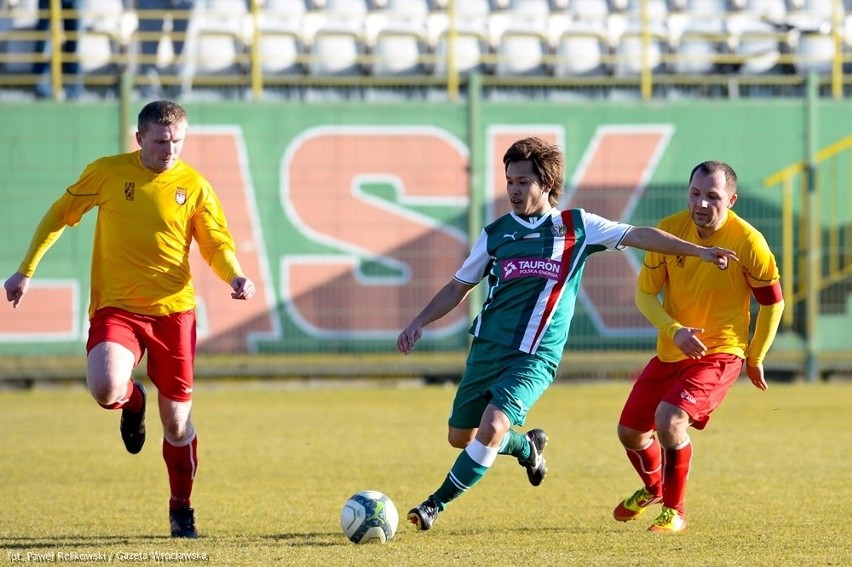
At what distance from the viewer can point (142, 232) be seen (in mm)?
6750

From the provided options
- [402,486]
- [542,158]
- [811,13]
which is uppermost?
[811,13]

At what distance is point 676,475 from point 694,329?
77 centimetres

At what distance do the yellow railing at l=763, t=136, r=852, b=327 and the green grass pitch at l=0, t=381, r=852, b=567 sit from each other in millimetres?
2023

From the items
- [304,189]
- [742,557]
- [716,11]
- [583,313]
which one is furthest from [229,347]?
[742,557]

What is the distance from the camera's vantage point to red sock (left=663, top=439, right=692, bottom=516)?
6.78 meters

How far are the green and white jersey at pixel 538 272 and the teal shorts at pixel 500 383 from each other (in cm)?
6

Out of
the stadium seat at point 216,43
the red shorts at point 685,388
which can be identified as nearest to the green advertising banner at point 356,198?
the stadium seat at point 216,43

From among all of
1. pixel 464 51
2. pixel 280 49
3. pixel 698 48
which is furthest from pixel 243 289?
pixel 698 48

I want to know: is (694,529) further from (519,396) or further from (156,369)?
(156,369)

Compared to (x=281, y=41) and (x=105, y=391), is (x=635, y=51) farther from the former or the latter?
(x=105, y=391)

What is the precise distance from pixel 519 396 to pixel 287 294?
9.99 metres

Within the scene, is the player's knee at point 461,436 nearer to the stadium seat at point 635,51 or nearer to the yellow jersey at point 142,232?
the yellow jersey at point 142,232

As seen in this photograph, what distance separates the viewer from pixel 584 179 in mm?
16422

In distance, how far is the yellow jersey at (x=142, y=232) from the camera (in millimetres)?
6742
